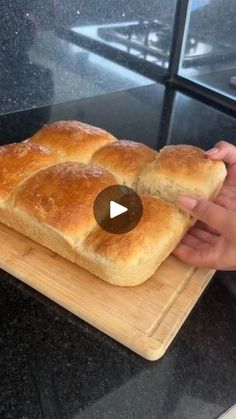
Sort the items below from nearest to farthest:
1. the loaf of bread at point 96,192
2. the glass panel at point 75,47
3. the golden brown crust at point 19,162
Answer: the loaf of bread at point 96,192 < the golden brown crust at point 19,162 < the glass panel at point 75,47

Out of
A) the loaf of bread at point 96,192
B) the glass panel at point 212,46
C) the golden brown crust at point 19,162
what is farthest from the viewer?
the glass panel at point 212,46

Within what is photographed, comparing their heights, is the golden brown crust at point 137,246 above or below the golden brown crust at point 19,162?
below

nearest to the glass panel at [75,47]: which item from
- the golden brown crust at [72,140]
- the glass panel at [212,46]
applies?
the glass panel at [212,46]

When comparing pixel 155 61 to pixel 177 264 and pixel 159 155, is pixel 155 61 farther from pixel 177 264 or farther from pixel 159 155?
pixel 177 264

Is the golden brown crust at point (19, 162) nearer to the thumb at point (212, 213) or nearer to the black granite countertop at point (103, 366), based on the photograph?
the black granite countertop at point (103, 366)

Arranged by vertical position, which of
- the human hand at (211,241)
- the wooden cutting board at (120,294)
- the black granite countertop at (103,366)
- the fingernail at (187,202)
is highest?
the fingernail at (187,202)

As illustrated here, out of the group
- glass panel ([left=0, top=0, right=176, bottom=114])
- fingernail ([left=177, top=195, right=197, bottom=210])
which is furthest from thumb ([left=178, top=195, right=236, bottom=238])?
glass panel ([left=0, top=0, right=176, bottom=114])

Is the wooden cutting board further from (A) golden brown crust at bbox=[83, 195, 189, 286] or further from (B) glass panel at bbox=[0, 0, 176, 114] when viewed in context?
(B) glass panel at bbox=[0, 0, 176, 114]

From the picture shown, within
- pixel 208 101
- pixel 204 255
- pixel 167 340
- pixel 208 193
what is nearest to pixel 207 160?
pixel 208 193
